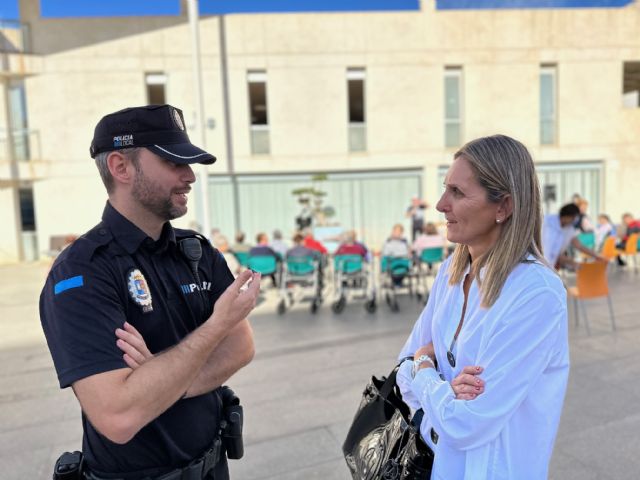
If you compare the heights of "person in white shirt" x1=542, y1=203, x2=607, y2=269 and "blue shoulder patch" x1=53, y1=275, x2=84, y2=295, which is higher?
"blue shoulder patch" x1=53, y1=275, x2=84, y2=295

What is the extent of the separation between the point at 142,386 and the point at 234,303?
32 centimetres

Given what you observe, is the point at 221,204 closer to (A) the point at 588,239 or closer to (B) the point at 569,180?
(A) the point at 588,239

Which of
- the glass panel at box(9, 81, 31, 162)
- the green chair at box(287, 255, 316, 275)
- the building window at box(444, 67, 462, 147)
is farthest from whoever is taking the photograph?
the building window at box(444, 67, 462, 147)

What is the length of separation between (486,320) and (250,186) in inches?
567

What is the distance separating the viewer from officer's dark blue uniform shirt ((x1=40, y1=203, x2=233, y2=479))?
48.9 inches

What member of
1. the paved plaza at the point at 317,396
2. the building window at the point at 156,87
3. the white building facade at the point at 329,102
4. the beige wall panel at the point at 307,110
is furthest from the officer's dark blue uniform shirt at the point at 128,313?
the building window at the point at 156,87

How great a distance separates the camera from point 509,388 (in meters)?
1.24

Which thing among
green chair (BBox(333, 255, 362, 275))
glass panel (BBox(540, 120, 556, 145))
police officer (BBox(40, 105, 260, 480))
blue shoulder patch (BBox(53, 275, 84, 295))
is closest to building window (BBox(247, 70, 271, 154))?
green chair (BBox(333, 255, 362, 275))

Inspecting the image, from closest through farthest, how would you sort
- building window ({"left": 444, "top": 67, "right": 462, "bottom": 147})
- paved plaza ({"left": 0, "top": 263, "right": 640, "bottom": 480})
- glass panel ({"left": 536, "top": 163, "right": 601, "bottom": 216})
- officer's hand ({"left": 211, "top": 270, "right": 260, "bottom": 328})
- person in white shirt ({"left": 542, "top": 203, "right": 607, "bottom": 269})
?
officer's hand ({"left": 211, "top": 270, "right": 260, "bottom": 328}) → paved plaza ({"left": 0, "top": 263, "right": 640, "bottom": 480}) → person in white shirt ({"left": 542, "top": 203, "right": 607, "bottom": 269}) → building window ({"left": 444, "top": 67, "right": 462, "bottom": 147}) → glass panel ({"left": 536, "top": 163, "right": 601, "bottom": 216})

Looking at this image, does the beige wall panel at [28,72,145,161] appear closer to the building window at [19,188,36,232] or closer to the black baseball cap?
the building window at [19,188,36,232]

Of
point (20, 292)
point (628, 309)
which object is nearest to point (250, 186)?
point (20, 292)

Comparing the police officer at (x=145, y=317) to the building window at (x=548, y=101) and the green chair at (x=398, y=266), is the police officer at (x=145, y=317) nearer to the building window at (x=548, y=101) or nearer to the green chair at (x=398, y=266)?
the green chair at (x=398, y=266)

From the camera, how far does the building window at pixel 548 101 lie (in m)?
15.7

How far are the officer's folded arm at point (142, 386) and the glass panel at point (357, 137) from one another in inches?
565
